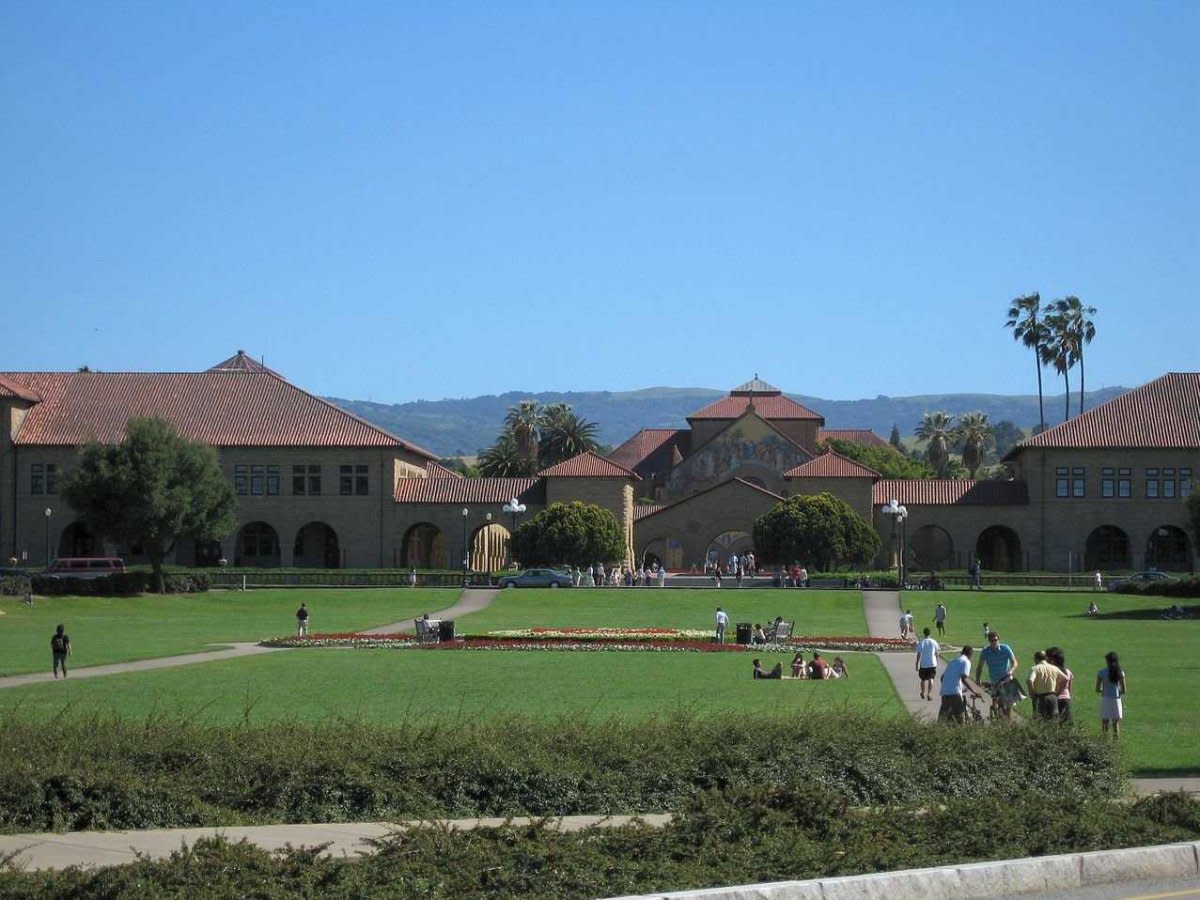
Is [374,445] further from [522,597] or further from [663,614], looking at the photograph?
[663,614]

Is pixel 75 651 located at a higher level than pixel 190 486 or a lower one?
lower

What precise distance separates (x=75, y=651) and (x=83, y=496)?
3262 cm

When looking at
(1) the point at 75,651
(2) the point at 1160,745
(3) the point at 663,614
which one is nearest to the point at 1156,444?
(3) the point at 663,614

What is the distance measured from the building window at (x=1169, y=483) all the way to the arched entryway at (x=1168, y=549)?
5.98 ft

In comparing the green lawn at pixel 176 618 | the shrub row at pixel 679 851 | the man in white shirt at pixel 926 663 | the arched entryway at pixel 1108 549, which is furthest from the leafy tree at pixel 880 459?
the shrub row at pixel 679 851

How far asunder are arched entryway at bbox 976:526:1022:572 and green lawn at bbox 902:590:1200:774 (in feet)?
70.9

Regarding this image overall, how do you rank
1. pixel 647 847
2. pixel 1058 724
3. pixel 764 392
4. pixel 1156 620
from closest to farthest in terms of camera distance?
pixel 647 847, pixel 1058 724, pixel 1156 620, pixel 764 392

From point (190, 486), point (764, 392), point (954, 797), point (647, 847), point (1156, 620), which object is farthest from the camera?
point (764, 392)

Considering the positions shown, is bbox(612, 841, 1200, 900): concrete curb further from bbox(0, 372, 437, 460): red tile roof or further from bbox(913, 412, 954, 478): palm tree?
bbox(913, 412, 954, 478): palm tree

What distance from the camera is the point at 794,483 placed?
90.4m

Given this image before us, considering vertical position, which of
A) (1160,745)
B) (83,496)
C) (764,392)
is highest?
(764,392)

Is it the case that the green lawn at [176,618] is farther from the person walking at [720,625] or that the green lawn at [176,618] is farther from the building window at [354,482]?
the building window at [354,482]

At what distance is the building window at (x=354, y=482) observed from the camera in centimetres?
8762

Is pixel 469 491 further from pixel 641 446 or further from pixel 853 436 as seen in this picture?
pixel 853 436
